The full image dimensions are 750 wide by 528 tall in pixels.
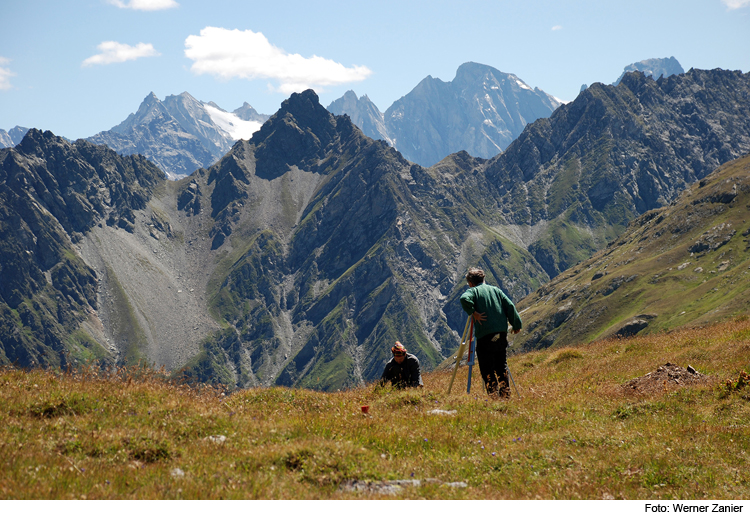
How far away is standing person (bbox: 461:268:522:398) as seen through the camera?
13.0 metres

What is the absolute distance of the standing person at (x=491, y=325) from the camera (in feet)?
42.5

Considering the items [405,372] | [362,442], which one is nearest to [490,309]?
[405,372]

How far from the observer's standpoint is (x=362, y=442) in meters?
9.01

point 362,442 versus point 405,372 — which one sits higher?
point 362,442

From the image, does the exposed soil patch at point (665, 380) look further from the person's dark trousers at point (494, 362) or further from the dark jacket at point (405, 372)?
the dark jacket at point (405, 372)

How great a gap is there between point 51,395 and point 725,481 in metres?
11.8

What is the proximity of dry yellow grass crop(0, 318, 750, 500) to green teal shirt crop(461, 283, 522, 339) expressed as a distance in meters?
1.80

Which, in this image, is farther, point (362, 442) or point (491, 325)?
point (491, 325)

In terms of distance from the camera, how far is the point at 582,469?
802 cm

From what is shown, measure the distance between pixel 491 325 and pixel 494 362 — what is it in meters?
1.19

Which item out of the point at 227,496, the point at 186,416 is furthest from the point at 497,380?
the point at 227,496

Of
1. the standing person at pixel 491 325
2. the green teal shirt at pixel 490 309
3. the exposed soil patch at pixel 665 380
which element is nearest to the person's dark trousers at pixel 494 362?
the standing person at pixel 491 325

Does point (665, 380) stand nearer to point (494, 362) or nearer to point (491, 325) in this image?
point (494, 362)

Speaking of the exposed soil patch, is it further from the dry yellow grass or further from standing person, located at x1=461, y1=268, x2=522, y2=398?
standing person, located at x1=461, y1=268, x2=522, y2=398
